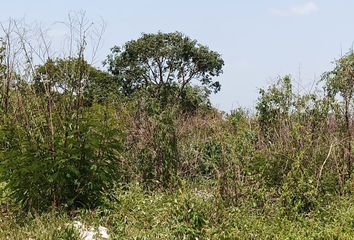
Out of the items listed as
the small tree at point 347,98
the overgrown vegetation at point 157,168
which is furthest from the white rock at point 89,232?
the small tree at point 347,98

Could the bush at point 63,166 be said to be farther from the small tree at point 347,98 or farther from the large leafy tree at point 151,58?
the large leafy tree at point 151,58

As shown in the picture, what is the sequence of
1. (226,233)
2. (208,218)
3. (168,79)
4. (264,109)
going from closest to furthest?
(226,233) < (208,218) < (264,109) < (168,79)

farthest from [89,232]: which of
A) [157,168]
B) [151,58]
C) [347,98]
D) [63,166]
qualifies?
[151,58]

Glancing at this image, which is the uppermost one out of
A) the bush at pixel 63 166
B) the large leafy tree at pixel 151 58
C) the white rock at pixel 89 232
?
the large leafy tree at pixel 151 58

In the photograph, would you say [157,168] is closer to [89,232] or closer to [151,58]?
[89,232]

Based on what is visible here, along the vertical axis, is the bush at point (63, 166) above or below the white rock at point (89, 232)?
above

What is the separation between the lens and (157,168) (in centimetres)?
978

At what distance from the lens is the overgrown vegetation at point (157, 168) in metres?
6.45

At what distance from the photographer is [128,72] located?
101 ft

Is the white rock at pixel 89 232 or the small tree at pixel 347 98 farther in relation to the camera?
Result: the small tree at pixel 347 98

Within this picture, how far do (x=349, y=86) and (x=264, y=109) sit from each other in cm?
252

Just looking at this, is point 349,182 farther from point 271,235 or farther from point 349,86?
point 271,235

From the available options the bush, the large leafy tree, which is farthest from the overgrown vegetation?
the large leafy tree

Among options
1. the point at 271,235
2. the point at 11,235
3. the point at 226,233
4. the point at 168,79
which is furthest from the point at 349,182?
the point at 168,79
